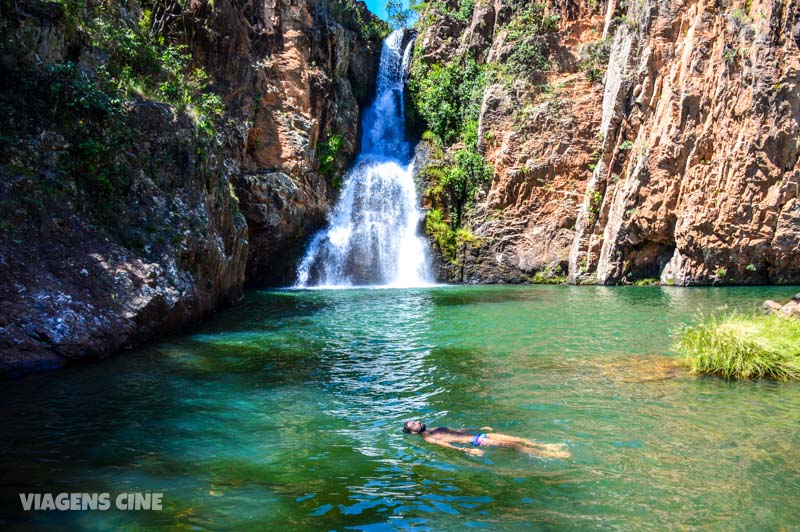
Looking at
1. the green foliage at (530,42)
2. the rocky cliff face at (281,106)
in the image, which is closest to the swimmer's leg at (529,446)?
the rocky cliff face at (281,106)

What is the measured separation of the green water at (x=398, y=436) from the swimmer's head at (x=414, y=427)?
120 mm

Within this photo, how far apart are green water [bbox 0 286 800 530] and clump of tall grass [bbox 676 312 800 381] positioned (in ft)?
1.35

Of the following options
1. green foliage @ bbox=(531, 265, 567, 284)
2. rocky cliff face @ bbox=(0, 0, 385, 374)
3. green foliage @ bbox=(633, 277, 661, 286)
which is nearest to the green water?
rocky cliff face @ bbox=(0, 0, 385, 374)

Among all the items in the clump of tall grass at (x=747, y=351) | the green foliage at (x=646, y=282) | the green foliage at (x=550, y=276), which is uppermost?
the green foliage at (x=550, y=276)

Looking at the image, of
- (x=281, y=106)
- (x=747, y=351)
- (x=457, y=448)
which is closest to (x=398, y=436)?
(x=457, y=448)

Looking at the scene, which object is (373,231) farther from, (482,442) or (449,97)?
(482,442)

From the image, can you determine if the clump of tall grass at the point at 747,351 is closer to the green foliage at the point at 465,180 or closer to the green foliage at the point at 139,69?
the green foliage at the point at 139,69

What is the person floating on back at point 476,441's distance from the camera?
601 cm

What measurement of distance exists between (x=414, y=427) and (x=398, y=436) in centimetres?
21

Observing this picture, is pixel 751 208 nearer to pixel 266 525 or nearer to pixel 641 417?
pixel 641 417

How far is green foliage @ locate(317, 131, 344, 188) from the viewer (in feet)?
108

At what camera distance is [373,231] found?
32125 mm

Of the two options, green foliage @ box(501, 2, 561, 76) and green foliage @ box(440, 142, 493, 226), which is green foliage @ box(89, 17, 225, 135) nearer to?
green foliage @ box(440, 142, 493, 226)

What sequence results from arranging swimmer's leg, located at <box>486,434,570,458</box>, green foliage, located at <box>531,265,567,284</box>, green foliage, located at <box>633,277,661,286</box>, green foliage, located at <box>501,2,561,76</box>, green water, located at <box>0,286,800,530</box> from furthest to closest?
green foliage, located at <box>501,2,561,76</box>, green foliage, located at <box>531,265,567,284</box>, green foliage, located at <box>633,277,661,286</box>, swimmer's leg, located at <box>486,434,570,458</box>, green water, located at <box>0,286,800,530</box>
